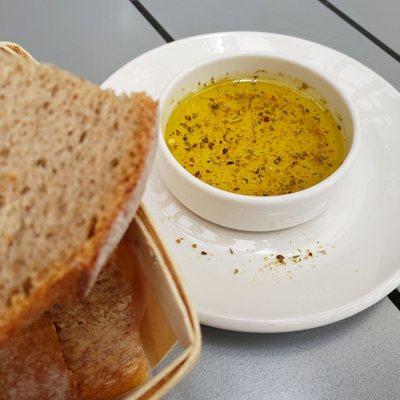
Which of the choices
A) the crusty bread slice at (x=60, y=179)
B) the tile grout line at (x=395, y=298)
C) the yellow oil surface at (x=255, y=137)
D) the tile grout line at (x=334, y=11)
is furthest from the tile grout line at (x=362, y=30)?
the crusty bread slice at (x=60, y=179)

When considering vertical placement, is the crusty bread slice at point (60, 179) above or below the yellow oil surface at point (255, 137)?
above

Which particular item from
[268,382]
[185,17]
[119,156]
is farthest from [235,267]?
[185,17]

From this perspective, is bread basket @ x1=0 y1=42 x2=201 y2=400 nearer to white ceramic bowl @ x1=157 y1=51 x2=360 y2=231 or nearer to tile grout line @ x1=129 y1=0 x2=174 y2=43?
white ceramic bowl @ x1=157 y1=51 x2=360 y2=231

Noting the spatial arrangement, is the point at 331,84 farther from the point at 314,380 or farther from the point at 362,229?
the point at 314,380

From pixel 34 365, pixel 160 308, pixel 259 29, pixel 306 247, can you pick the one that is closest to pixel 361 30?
pixel 259 29

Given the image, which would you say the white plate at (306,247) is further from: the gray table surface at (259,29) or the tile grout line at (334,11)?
the tile grout line at (334,11)
